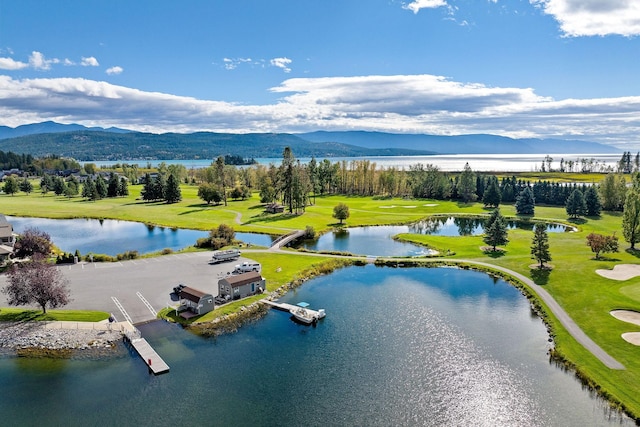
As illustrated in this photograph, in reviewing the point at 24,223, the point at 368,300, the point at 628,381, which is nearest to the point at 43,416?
the point at 368,300

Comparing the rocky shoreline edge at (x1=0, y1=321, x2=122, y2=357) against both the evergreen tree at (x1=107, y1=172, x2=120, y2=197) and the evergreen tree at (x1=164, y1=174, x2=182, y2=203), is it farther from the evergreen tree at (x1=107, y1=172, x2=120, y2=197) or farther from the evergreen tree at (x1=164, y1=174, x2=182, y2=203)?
the evergreen tree at (x1=107, y1=172, x2=120, y2=197)

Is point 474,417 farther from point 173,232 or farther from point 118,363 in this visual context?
→ point 173,232

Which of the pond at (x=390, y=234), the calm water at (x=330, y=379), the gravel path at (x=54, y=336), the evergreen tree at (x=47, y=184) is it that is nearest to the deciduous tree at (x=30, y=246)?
the gravel path at (x=54, y=336)

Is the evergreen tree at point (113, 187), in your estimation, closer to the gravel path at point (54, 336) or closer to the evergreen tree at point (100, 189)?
the evergreen tree at point (100, 189)

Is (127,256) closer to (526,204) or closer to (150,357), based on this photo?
(150,357)

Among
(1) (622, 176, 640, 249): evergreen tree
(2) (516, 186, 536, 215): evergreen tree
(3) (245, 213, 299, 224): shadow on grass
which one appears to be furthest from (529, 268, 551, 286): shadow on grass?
(2) (516, 186, 536, 215): evergreen tree

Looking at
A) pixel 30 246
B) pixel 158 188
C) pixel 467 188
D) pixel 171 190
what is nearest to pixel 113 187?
pixel 158 188
